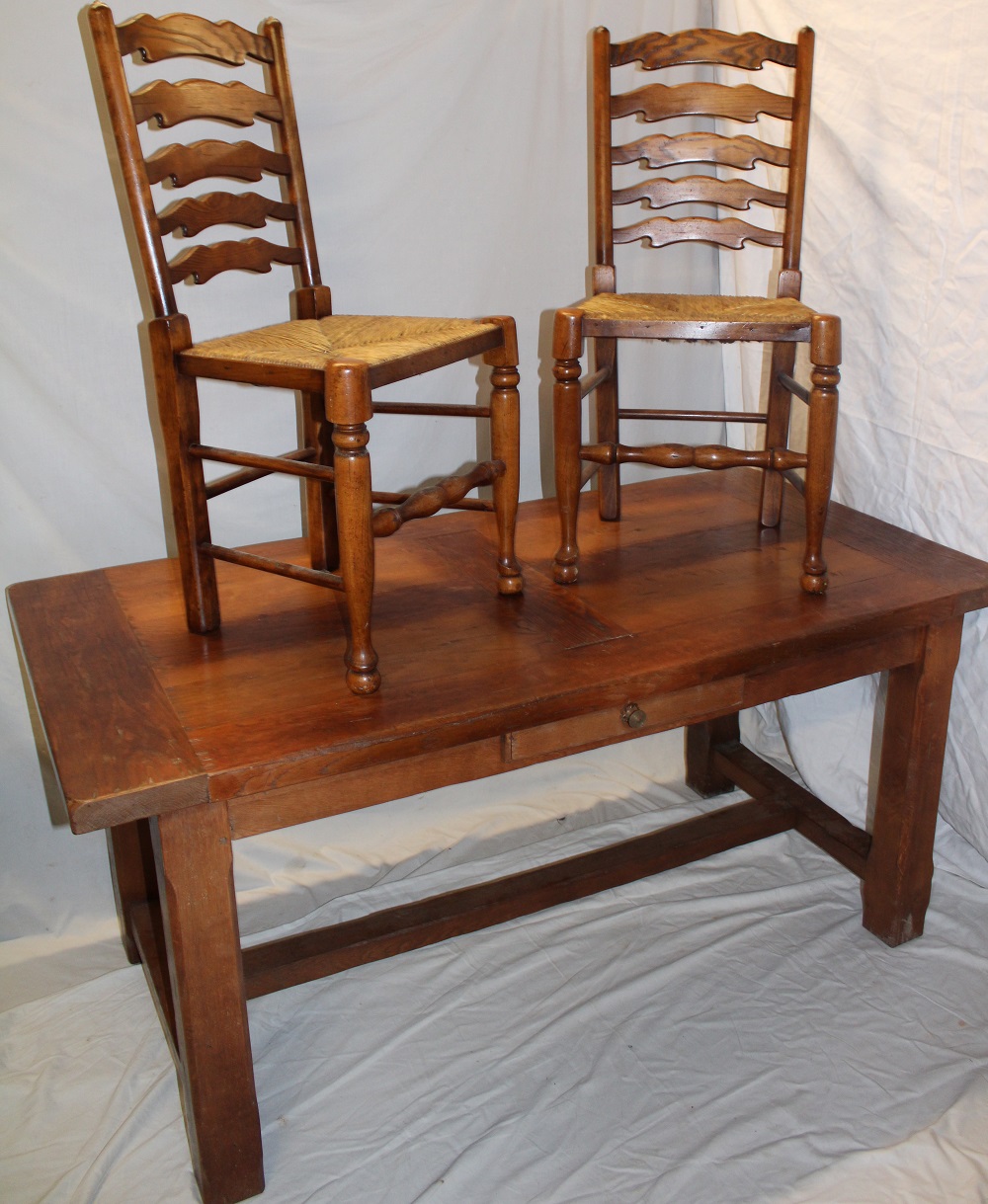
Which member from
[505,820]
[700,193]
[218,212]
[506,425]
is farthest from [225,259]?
[505,820]

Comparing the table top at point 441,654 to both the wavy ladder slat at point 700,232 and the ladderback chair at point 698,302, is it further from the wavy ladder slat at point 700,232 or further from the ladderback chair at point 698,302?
the wavy ladder slat at point 700,232

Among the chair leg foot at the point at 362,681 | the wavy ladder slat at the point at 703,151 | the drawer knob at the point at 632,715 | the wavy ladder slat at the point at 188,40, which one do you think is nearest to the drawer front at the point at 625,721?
the drawer knob at the point at 632,715

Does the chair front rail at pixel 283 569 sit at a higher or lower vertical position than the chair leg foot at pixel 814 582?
higher

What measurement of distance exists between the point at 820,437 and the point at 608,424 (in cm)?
49

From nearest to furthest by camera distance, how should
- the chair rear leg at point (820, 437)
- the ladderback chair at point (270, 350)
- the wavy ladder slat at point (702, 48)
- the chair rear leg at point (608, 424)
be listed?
the ladderback chair at point (270, 350) < the chair rear leg at point (820, 437) < the wavy ladder slat at point (702, 48) < the chair rear leg at point (608, 424)

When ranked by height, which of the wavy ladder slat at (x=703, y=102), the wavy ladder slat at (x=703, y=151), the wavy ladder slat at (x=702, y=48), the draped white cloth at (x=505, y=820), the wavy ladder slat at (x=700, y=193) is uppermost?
the wavy ladder slat at (x=702, y=48)

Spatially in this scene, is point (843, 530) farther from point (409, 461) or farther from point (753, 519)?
point (409, 461)

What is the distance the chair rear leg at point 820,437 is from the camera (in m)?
1.69

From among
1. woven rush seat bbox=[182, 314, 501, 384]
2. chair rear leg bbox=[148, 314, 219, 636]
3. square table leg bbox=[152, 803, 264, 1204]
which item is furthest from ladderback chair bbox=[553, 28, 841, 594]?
square table leg bbox=[152, 803, 264, 1204]

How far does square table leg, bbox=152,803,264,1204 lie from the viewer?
1.36 m

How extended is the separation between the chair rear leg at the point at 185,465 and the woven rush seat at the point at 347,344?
3 centimetres

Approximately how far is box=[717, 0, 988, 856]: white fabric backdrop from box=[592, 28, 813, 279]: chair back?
196mm

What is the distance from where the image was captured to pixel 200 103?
5.41 ft

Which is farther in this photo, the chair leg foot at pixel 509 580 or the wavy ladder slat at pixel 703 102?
the wavy ladder slat at pixel 703 102
